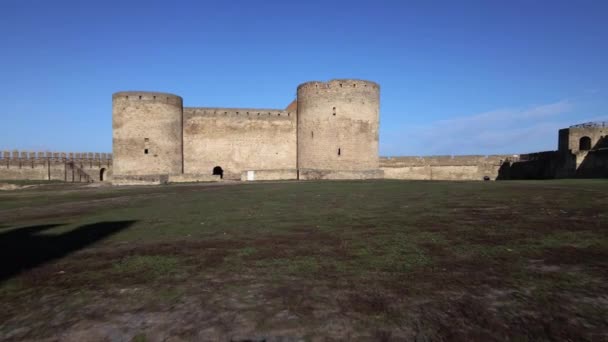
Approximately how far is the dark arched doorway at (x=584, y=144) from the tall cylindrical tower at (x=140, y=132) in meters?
29.9

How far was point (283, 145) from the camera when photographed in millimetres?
30016

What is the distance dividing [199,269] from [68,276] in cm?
124

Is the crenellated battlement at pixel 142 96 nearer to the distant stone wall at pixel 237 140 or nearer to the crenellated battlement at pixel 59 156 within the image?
the distant stone wall at pixel 237 140

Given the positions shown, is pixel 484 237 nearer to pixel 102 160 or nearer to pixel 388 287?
pixel 388 287

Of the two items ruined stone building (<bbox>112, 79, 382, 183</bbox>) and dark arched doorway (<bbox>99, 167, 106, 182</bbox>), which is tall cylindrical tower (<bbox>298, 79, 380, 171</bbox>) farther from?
dark arched doorway (<bbox>99, 167, 106, 182</bbox>)

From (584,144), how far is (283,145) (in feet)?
73.2

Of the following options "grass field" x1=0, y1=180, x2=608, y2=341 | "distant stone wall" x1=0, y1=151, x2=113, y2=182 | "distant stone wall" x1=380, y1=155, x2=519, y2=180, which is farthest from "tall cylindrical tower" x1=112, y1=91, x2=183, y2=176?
"grass field" x1=0, y1=180, x2=608, y2=341

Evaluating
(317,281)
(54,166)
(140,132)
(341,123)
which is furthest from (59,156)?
(317,281)

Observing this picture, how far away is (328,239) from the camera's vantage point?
5.09 metres

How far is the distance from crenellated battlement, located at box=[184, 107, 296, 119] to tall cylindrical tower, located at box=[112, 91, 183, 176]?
9.38 feet

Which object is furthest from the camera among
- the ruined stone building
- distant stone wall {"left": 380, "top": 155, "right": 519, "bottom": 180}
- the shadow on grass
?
distant stone wall {"left": 380, "top": 155, "right": 519, "bottom": 180}

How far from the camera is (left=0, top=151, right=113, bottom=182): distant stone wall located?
32.7 metres

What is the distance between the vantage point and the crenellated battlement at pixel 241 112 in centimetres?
2894

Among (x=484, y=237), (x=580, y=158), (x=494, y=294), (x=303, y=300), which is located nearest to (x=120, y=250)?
(x=303, y=300)
